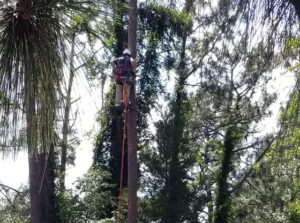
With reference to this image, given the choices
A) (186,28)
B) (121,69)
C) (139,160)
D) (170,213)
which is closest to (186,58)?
(186,28)

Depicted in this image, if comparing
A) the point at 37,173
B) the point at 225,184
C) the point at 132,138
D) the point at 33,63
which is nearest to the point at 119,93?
the point at 37,173

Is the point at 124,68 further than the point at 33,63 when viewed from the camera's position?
Yes

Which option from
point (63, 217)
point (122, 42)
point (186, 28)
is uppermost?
point (186, 28)

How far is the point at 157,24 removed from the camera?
66.7 feet

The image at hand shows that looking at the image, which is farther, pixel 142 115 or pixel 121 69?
pixel 142 115

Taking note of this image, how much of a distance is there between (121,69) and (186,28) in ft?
39.1

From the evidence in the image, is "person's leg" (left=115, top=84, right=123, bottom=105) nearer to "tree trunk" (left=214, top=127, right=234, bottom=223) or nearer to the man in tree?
the man in tree

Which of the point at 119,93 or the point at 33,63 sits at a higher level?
the point at 119,93

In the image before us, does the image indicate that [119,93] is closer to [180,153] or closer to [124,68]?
[124,68]

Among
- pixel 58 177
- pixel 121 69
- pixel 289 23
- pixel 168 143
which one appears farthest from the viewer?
pixel 168 143

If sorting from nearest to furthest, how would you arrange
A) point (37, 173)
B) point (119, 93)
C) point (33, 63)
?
point (33, 63) → point (119, 93) → point (37, 173)

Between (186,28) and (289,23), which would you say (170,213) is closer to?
(186,28)

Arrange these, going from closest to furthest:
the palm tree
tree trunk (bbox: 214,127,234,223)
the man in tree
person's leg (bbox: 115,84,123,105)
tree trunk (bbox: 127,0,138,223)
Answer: the palm tree, the man in tree, person's leg (bbox: 115,84,123,105), tree trunk (bbox: 127,0,138,223), tree trunk (bbox: 214,127,234,223)

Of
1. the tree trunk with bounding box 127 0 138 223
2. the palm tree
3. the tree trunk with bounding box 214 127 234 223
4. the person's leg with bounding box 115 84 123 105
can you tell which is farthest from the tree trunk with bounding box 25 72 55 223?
the tree trunk with bounding box 214 127 234 223
